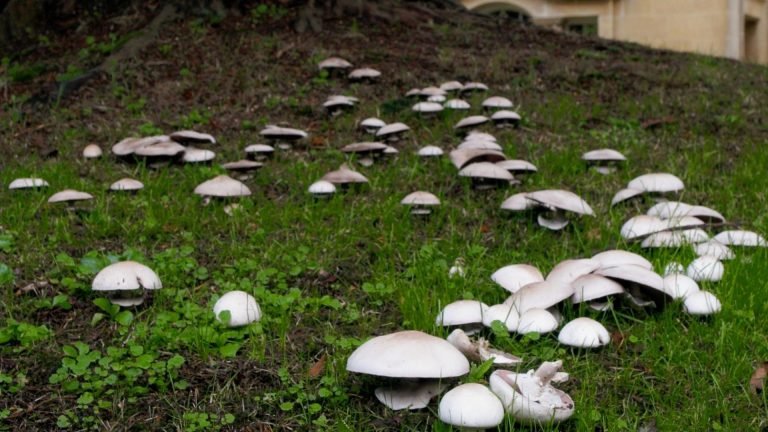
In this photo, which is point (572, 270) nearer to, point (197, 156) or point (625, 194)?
point (625, 194)

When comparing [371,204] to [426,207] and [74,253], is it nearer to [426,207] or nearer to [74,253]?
[426,207]

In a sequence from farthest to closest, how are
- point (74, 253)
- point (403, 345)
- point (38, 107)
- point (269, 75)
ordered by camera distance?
point (269, 75) → point (38, 107) → point (74, 253) → point (403, 345)

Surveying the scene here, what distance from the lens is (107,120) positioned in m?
6.59

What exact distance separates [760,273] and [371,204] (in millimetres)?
2209

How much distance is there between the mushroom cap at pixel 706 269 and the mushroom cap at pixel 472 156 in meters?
1.83

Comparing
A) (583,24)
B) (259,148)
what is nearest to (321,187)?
(259,148)

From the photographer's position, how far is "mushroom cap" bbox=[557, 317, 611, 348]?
308 centimetres

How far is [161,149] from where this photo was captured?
5.39 metres

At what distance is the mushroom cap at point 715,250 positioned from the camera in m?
3.98

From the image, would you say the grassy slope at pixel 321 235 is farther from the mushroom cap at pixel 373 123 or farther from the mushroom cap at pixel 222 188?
the mushroom cap at pixel 373 123

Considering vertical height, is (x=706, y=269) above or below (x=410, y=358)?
below

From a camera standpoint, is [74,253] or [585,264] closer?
[585,264]

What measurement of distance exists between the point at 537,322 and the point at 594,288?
1.18 feet

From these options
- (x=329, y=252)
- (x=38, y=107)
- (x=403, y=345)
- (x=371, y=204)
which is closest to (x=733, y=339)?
(x=403, y=345)
